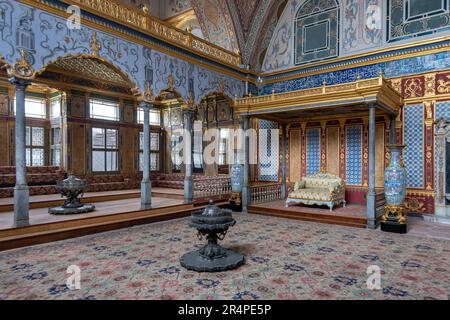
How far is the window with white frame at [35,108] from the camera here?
31.7 ft

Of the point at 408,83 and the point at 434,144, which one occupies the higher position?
the point at 408,83

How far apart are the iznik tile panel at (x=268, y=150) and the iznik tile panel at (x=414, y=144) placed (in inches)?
152

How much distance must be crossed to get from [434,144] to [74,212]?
880 cm

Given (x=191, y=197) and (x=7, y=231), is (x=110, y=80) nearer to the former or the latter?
(x=191, y=197)

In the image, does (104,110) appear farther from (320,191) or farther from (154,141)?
(320,191)

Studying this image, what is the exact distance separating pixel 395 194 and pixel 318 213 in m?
1.81

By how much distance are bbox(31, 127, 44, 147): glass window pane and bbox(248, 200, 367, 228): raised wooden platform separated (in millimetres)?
7272

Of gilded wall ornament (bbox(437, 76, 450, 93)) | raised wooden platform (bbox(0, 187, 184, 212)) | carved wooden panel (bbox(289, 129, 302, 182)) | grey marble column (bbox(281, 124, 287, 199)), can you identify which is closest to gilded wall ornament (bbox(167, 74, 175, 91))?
raised wooden platform (bbox(0, 187, 184, 212))

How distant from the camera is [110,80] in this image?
409 inches

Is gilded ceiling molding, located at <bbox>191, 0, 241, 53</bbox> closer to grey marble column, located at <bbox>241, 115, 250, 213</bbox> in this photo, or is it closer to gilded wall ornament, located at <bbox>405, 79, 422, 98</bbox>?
grey marble column, located at <bbox>241, 115, 250, 213</bbox>

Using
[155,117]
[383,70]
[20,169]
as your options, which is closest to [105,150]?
[155,117]

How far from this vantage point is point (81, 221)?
599 cm

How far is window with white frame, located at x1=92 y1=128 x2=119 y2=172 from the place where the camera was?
10.3m
